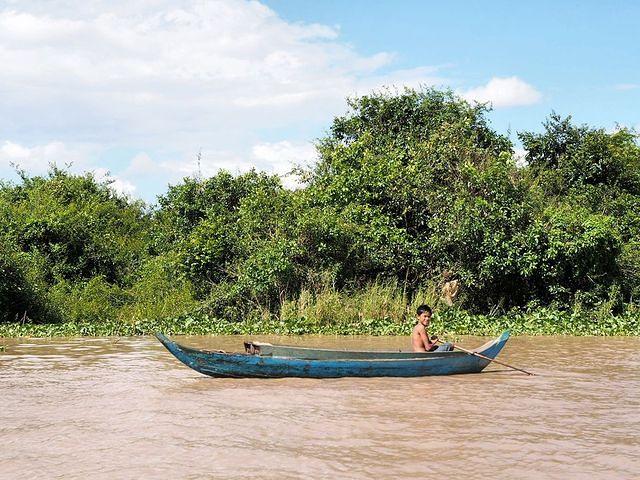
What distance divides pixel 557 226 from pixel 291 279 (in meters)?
6.61

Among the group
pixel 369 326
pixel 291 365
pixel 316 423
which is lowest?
pixel 316 423

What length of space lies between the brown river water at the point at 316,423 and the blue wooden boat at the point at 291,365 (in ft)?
0.45

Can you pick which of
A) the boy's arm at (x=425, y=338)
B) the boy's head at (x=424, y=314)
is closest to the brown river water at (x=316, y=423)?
the boy's arm at (x=425, y=338)

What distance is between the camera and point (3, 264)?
58.2 feet

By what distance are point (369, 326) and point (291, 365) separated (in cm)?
695

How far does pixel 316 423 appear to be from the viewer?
781 centimetres

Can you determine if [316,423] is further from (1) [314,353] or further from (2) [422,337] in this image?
(2) [422,337]

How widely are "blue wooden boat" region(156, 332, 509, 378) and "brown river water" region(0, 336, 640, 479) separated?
136 mm

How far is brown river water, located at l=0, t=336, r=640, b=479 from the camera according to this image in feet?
20.4

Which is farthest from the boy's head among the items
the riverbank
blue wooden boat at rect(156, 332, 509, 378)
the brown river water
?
the riverbank

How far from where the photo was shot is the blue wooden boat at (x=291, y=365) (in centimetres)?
1004

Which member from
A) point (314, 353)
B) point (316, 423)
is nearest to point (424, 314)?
point (314, 353)

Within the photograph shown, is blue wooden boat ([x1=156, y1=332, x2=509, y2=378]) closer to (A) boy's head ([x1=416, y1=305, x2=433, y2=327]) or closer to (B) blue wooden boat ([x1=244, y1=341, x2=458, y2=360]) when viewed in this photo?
(B) blue wooden boat ([x1=244, y1=341, x2=458, y2=360])

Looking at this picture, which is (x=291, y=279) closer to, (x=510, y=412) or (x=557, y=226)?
(x=557, y=226)
